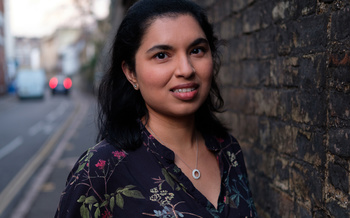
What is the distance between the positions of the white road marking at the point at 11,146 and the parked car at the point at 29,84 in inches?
682

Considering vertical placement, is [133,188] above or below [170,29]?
below

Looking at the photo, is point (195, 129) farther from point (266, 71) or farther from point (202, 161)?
point (266, 71)

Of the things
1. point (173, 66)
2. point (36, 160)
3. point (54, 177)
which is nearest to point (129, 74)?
point (173, 66)

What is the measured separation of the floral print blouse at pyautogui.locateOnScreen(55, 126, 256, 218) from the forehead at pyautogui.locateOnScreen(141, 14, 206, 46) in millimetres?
445

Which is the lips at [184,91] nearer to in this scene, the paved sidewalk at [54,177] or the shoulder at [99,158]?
the shoulder at [99,158]

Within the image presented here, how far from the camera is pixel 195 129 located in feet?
7.08

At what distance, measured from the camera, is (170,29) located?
1.74m

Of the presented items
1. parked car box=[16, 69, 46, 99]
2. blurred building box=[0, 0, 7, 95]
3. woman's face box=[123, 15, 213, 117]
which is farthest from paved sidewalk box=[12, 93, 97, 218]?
blurred building box=[0, 0, 7, 95]

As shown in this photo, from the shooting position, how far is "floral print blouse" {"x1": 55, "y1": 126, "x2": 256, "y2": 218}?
1.57 meters

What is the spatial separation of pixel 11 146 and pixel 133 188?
935 cm

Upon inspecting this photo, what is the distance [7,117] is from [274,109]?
51.9 ft

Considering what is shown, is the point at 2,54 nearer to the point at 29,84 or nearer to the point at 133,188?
the point at 29,84

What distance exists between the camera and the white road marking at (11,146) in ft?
30.6

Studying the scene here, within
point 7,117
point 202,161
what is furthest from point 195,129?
point 7,117
